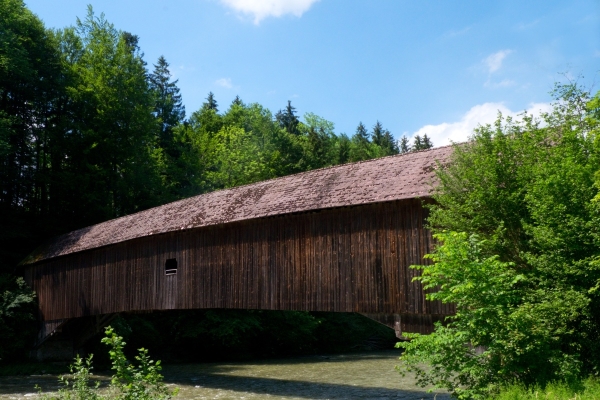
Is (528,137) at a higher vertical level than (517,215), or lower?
higher

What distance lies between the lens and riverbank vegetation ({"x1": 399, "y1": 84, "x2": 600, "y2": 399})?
23.7 ft

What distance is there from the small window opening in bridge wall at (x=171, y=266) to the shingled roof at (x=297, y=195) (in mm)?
761

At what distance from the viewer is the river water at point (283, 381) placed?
12711 mm

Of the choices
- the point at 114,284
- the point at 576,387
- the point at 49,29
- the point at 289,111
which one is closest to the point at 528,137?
the point at 576,387

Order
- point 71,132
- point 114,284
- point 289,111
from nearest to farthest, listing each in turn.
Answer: point 114,284, point 71,132, point 289,111

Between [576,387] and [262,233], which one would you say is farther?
[262,233]

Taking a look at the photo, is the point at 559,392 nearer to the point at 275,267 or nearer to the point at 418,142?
the point at 275,267

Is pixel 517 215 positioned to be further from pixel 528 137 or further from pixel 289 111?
pixel 289 111

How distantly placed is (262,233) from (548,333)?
20.8 feet

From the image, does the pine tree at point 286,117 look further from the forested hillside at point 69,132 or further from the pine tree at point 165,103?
the forested hillside at point 69,132

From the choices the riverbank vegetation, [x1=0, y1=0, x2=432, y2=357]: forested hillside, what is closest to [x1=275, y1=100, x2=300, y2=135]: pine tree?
[x1=0, y1=0, x2=432, y2=357]: forested hillside

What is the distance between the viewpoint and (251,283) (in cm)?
1235

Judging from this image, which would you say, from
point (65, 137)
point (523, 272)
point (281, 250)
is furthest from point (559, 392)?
point (65, 137)

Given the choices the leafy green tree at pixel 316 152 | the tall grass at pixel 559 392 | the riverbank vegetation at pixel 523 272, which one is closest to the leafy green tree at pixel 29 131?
the leafy green tree at pixel 316 152
